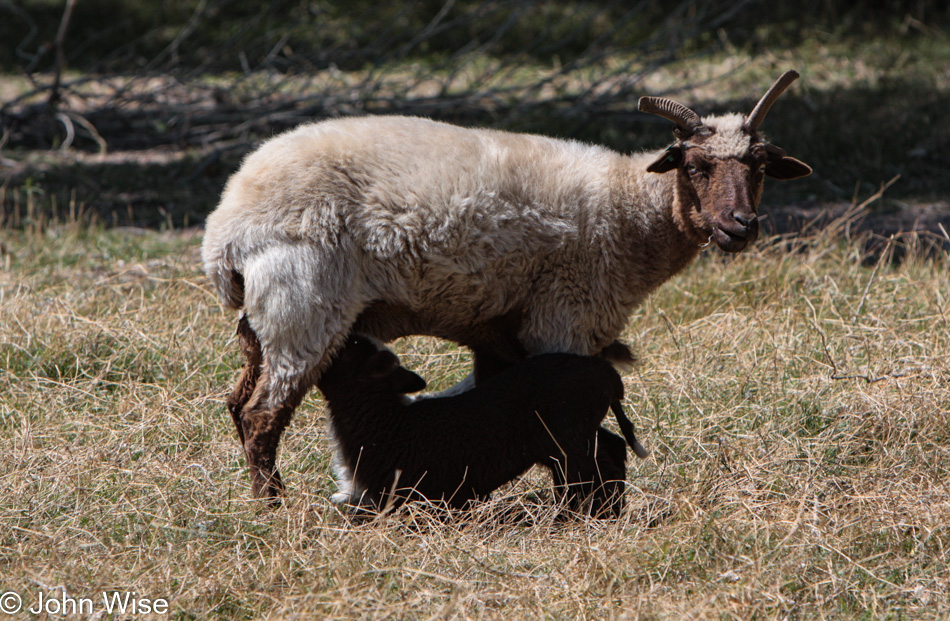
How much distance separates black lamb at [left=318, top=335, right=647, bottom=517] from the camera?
12.5ft

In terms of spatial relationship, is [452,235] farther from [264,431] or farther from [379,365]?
[264,431]

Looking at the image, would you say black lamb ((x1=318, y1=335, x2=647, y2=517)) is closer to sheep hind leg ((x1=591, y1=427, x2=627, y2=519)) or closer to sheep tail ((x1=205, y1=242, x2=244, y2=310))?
sheep hind leg ((x1=591, y1=427, x2=627, y2=519))

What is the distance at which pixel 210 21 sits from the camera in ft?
41.4

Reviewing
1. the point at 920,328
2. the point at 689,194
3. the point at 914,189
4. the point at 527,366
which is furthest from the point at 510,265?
the point at 914,189

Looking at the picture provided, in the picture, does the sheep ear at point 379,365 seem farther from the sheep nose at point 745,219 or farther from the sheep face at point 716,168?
the sheep nose at point 745,219

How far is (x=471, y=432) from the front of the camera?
3812mm

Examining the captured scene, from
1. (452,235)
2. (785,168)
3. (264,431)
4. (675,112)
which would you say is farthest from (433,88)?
(264,431)

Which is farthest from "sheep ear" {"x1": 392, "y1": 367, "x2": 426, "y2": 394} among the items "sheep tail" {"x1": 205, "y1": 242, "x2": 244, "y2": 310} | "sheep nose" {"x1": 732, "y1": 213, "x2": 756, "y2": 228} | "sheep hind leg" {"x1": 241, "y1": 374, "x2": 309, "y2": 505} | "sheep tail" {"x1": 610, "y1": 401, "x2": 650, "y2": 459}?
"sheep nose" {"x1": 732, "y1": 213, "x2": 756, "y2": 228}

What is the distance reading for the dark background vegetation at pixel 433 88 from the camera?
830 cm

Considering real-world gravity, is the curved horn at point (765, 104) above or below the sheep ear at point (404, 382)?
above

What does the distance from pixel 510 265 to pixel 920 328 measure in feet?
8.88

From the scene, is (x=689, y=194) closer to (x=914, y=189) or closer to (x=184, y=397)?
(x=184, y=397)

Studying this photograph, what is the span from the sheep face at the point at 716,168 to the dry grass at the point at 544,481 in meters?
0.97

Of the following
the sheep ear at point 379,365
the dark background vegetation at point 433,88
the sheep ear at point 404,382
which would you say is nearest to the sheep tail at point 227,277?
the sheep ear at point 379,365
